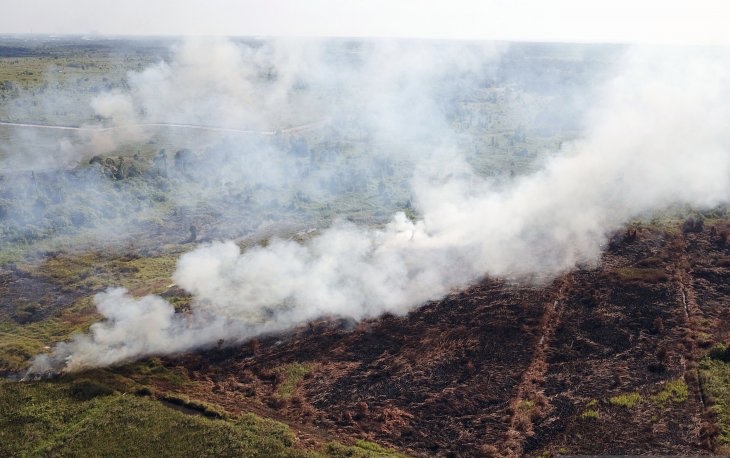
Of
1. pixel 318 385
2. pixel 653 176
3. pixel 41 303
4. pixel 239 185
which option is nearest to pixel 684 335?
pixel 318 385

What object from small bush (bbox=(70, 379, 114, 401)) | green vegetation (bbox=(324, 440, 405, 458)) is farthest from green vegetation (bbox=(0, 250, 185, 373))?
green vegetation (bbox=(324, 440, 405, 458))

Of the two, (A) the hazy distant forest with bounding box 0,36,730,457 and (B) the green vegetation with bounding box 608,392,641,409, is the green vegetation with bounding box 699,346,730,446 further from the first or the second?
(B) the green vegetation with bounding box 608,392,641,409

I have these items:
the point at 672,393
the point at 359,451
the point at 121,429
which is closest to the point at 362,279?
the point at 359,451

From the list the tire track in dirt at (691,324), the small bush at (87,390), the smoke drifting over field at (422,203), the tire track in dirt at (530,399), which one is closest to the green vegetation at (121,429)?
the small bush at (87,390)

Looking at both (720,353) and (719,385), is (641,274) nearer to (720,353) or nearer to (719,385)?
(720,353)

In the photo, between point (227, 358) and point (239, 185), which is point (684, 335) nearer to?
point (227, 358)

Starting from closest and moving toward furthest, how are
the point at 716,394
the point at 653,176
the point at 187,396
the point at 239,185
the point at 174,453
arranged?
the point at 174,453
the point at 716,394
the point at 187,396
the point at 653,176
the point at 239,185
